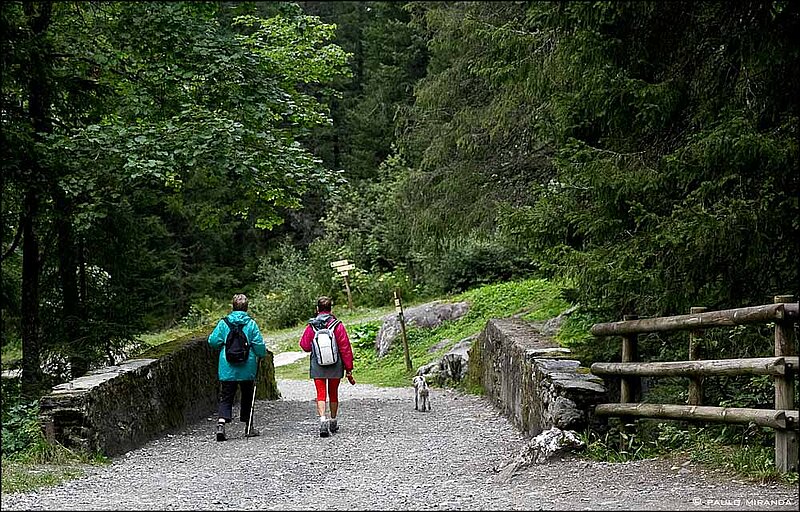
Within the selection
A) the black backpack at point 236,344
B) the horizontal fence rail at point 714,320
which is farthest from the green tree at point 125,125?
the horizontal fence rail at point 714,320

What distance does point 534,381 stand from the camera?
873cm

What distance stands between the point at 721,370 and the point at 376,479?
282 cm

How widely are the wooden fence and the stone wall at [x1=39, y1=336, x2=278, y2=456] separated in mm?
4566

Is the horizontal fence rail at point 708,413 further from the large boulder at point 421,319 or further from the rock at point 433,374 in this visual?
the large boulder at point 421,319

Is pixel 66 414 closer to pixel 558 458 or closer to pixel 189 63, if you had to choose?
pixel 558 458

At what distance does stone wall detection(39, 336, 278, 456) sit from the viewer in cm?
757

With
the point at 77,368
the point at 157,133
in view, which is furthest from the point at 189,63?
the point at 77,368

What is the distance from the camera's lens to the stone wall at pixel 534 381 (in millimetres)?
7621

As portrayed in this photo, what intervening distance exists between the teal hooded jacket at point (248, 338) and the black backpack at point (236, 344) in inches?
2.0

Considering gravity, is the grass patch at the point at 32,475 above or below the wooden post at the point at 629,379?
below

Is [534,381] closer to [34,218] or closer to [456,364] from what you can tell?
[34,218]

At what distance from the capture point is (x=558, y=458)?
711 cm

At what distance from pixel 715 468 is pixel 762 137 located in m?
2.50

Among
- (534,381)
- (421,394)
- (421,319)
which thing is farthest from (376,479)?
(421,319)
